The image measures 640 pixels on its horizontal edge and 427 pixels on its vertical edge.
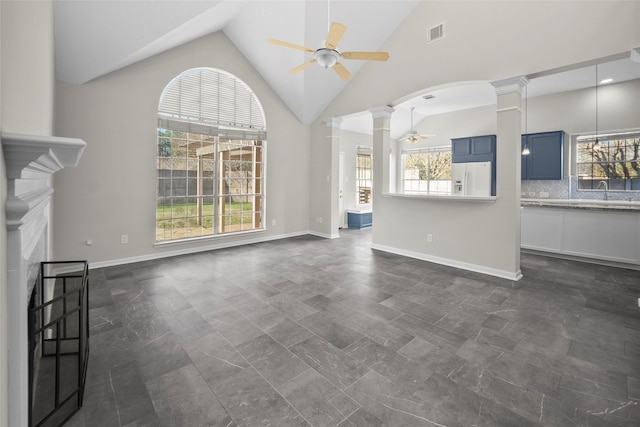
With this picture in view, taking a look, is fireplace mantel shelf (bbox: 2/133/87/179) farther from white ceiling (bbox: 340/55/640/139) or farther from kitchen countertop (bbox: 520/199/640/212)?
kitchen countertop (bbox: 520/199/640/212)

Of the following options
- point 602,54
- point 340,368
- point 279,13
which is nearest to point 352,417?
point 340,368

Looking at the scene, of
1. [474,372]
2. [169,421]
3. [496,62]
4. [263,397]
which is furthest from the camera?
[496,62]

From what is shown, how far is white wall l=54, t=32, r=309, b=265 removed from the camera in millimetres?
4027

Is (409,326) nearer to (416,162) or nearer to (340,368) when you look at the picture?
(340,368)

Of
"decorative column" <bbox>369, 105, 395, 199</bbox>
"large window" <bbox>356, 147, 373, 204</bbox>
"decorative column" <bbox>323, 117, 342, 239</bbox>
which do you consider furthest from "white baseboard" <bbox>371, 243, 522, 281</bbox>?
"large window" <bbox>356, 147, 373, 204</bbox>

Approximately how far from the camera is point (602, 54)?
10.3ft

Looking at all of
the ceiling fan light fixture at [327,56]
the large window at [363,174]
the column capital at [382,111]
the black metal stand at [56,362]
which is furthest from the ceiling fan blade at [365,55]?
the large window at [363,174]

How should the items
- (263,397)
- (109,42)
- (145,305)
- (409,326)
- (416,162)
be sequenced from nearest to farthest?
(263,397) → (409,326) → (145,305) → (109,42) → (416,162)

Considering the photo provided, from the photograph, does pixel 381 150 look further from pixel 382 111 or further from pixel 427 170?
pixel 427 170

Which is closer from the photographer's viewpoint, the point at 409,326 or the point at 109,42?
the point at 409,326

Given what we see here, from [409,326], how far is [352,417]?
1.19 metres

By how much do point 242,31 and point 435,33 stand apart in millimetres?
3122

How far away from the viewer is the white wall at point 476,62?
10.7 ft

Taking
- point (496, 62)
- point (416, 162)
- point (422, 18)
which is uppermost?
point (422, 18)
